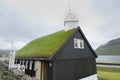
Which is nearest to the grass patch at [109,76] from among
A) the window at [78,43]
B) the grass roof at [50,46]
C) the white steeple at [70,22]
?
the window at [78,43]

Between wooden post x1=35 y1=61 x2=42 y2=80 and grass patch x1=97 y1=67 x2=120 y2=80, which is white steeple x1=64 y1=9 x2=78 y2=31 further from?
grass patch x1=97 y1=67 x2=120 y2=80

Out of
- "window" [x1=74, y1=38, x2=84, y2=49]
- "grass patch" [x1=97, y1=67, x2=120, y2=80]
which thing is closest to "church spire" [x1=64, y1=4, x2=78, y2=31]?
"window" [x1=74, y1=38, x2=84, y2=49]

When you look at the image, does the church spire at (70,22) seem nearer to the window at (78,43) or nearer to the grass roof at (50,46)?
the grass roof at (50,46)

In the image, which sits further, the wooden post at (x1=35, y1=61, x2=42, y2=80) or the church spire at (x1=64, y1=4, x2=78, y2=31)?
the church spire at (x1=64, y1=4, x2=78, y2=31)

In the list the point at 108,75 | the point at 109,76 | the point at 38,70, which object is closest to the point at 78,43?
the point at 38,70

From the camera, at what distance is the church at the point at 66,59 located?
45.7 ft

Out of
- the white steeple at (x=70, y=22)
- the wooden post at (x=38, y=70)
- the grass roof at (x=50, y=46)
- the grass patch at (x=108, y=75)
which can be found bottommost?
the grass patch at (x=108, y=75)

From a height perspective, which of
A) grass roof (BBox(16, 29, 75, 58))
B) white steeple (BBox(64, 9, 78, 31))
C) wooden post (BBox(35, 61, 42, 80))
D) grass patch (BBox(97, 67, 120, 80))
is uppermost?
white steeple (BBox(64, 9, 78, 31))

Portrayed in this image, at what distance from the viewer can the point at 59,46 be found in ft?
47.8

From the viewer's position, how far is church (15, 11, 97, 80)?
13938mm

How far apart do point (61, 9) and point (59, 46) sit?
409 inches

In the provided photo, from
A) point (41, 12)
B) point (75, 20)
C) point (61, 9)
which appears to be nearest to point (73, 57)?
point (75, 20)

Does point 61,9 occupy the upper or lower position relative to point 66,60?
upper

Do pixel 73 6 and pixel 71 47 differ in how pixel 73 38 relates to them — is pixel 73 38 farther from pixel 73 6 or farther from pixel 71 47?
pixel 73 6
